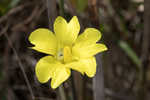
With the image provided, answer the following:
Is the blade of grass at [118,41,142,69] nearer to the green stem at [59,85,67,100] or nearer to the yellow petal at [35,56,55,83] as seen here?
the green stem at [59,85,67,100]

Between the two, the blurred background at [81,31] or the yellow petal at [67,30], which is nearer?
the yellow petal at [67,30]

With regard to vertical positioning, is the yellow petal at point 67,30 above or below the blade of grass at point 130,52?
above

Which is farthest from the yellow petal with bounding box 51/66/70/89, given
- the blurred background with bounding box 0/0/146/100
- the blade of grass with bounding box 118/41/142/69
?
the blade of grass with bounding box 118/41/142/69

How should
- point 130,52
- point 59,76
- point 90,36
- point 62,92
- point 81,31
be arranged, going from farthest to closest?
point 130,52, point 81,31, point 62,92, point 90,36, point 59,76

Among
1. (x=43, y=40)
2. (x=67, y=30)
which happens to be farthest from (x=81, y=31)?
(x=43, y=40)

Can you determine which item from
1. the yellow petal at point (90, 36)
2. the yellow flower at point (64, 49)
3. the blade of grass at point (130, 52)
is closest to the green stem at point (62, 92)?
the yellow flower at point (64, 49)

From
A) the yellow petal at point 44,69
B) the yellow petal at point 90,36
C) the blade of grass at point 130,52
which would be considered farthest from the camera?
the blade of grass at point 130,52

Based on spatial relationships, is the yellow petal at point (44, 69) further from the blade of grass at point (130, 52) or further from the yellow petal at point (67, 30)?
the blade of grass at point (130, 52)

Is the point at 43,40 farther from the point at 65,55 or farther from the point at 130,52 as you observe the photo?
the point at 130,52

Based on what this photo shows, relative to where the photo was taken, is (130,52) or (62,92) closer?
(62,92)
